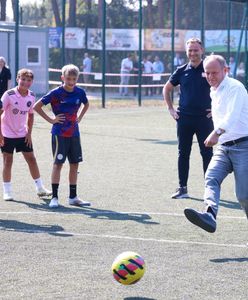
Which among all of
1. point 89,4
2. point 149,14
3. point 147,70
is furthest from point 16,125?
point 89,4

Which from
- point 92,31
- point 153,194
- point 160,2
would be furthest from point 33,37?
point 153,194

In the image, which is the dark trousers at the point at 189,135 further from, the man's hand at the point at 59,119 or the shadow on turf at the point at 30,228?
the shadow on turf at the point at 30,228

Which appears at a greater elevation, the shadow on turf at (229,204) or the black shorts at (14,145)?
the black shorts at (14,145)

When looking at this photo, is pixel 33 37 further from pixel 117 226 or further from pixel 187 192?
pixel 117 226

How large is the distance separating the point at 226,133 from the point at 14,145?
4011mm

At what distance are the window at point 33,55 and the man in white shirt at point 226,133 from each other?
28115 mm

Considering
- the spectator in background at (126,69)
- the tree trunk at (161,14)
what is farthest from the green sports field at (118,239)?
the tree trunk at (161,14)

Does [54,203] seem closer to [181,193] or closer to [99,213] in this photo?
[99,213]

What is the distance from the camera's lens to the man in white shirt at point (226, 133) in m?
7.74

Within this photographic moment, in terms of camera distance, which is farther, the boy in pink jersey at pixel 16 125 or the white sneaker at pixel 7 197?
the boy in pink jersey at pixel 16 125

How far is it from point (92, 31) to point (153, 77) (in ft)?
11.9

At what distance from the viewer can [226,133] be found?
7902 millimetres

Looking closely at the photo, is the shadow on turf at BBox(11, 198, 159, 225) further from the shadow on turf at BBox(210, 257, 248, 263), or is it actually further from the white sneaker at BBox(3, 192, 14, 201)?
the shadow on turf at BBox(210, 257, 248, 263)

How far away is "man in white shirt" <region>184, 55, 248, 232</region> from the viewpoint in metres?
7.74
